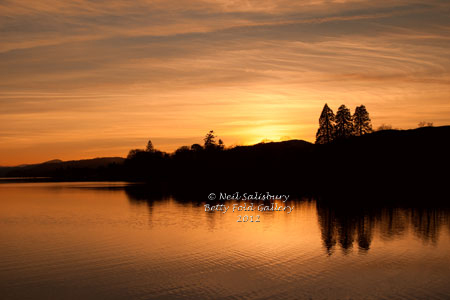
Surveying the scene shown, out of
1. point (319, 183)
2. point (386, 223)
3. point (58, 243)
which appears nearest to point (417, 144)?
point (319, 183)

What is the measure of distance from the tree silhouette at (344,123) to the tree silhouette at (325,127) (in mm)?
2494

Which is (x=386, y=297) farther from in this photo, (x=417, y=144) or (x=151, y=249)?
(x=417, y=144)

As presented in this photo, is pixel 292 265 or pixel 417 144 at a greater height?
pixel 417 144

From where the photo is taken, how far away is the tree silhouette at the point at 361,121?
133 m

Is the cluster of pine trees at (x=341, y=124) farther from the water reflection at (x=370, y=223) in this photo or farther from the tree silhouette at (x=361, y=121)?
the water reflection at (x=370, y=223)

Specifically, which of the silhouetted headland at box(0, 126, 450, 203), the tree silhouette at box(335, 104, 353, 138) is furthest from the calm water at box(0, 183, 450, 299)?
the tree silhouette at box(335, 104, 353, 138)

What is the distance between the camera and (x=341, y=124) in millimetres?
132125

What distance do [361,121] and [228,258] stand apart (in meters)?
116

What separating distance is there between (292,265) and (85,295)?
12.2 metres

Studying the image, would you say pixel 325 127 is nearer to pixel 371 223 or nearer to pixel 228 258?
pixel 371 223

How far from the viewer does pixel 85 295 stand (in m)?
19.8

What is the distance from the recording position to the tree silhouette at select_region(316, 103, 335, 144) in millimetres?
134250

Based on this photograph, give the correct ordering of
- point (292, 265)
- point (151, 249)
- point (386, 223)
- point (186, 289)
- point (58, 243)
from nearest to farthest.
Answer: point (186, 289), point (292, 265), point (151, 249), point (58, 243), point (386, 223)

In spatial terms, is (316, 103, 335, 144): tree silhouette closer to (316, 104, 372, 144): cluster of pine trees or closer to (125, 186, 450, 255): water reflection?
(316, 104, 372, 144): cluster of pine trees
